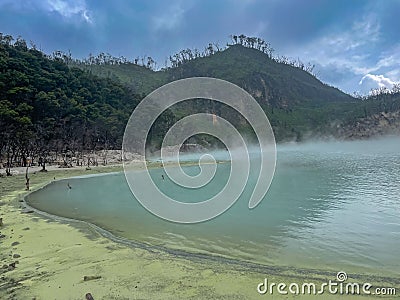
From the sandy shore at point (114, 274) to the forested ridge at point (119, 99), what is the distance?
32441 millimetres

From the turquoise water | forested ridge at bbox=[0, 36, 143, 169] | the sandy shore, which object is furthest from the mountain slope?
the sandy shore

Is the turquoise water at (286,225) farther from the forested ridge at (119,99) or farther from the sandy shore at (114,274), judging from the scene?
the forested ridge at (119,99)

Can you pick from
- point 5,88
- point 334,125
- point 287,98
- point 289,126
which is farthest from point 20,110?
point 287,98

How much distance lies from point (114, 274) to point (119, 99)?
260 feet

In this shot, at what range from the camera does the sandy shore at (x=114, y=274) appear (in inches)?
275

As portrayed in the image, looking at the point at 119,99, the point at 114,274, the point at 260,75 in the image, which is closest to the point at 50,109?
the point at 119,99

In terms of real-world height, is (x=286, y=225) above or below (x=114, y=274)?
above

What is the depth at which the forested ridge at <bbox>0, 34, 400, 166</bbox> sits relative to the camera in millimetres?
53406

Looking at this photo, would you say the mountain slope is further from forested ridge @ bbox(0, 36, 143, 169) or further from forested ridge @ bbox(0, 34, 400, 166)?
forested ridge @ bbox(0, 36, 143, 169)

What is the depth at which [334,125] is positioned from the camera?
128750 millimetres

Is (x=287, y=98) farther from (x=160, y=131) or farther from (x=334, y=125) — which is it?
(x=160, y=131)

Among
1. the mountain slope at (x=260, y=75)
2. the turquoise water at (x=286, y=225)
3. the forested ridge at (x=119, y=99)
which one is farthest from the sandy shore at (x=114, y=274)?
the mountain slope at (x=260, y=75)

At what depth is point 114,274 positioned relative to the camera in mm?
8039

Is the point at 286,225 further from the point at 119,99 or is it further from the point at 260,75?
the point at 260,75
